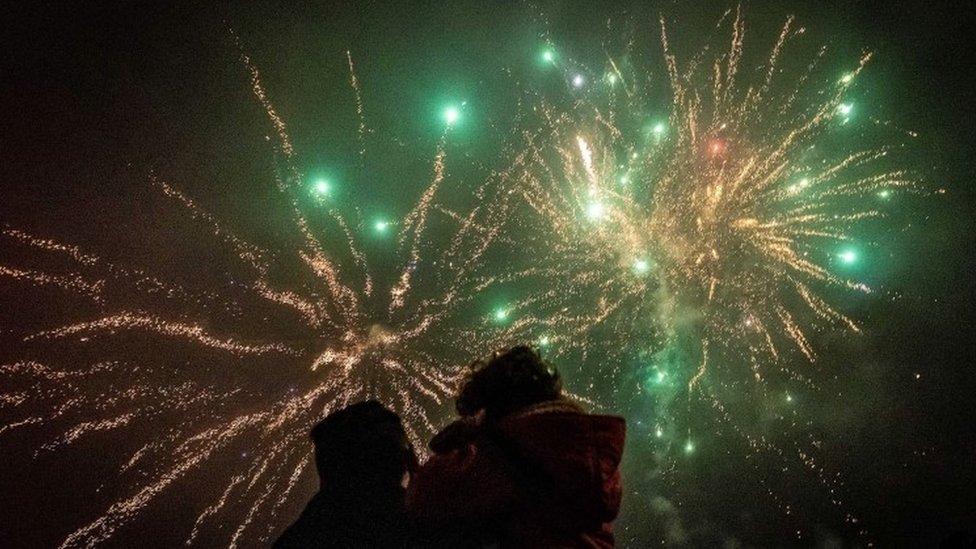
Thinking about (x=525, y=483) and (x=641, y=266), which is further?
(x=641, y=266)

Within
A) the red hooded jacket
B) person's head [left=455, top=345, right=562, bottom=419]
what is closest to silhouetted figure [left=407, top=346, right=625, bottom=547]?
the red hooded jacket

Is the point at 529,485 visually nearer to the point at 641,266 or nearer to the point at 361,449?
the point at 361,449

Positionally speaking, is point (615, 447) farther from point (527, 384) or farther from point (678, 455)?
point (678, 455)

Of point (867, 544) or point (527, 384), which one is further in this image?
point (867, 544)

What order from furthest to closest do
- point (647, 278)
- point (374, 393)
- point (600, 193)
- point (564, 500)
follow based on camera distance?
point (647, 278) < point (600, 193) < point (374, 393) < point (564, 500)

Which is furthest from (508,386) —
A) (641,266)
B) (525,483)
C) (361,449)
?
(641,266)

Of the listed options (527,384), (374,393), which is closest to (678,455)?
(374,393)

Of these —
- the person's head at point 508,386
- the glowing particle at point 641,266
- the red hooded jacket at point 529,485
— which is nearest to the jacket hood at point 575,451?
the red hooded jacket at point 529,485
